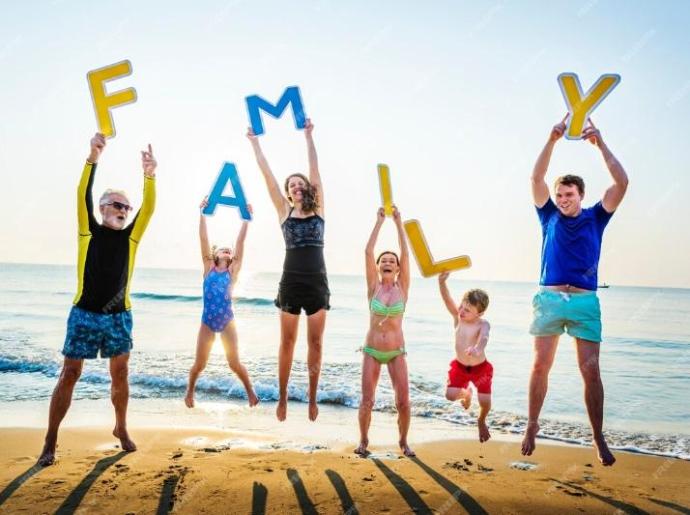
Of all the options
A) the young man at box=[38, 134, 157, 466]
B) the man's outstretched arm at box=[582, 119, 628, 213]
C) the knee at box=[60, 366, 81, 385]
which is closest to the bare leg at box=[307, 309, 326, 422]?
the young man at box=[38, 134, 157, 466]

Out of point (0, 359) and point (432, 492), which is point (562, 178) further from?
point (0, 359)

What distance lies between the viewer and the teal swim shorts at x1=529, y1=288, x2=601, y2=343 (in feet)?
15.2

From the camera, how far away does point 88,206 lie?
5.18m

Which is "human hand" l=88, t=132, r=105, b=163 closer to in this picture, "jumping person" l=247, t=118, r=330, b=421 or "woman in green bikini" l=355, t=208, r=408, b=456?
"jumping person" l=247, t=118, r=330, b=421

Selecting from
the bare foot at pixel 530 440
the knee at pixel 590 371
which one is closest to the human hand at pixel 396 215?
the knee at pixel 590 371

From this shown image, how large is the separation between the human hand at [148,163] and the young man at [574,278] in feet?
11.8

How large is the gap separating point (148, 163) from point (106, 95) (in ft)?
2.36

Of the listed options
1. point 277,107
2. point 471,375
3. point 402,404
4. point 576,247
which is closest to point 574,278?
point 576,247

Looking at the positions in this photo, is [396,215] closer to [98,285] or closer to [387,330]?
[387,330]

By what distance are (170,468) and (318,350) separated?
1866mm

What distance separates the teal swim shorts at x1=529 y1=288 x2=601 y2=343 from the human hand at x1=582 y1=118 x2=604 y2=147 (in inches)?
50.0

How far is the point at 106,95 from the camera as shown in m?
5.24

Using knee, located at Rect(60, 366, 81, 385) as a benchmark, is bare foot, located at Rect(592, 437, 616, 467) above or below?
below

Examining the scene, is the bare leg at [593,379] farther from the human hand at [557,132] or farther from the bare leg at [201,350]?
the bare leg at [201,350]
